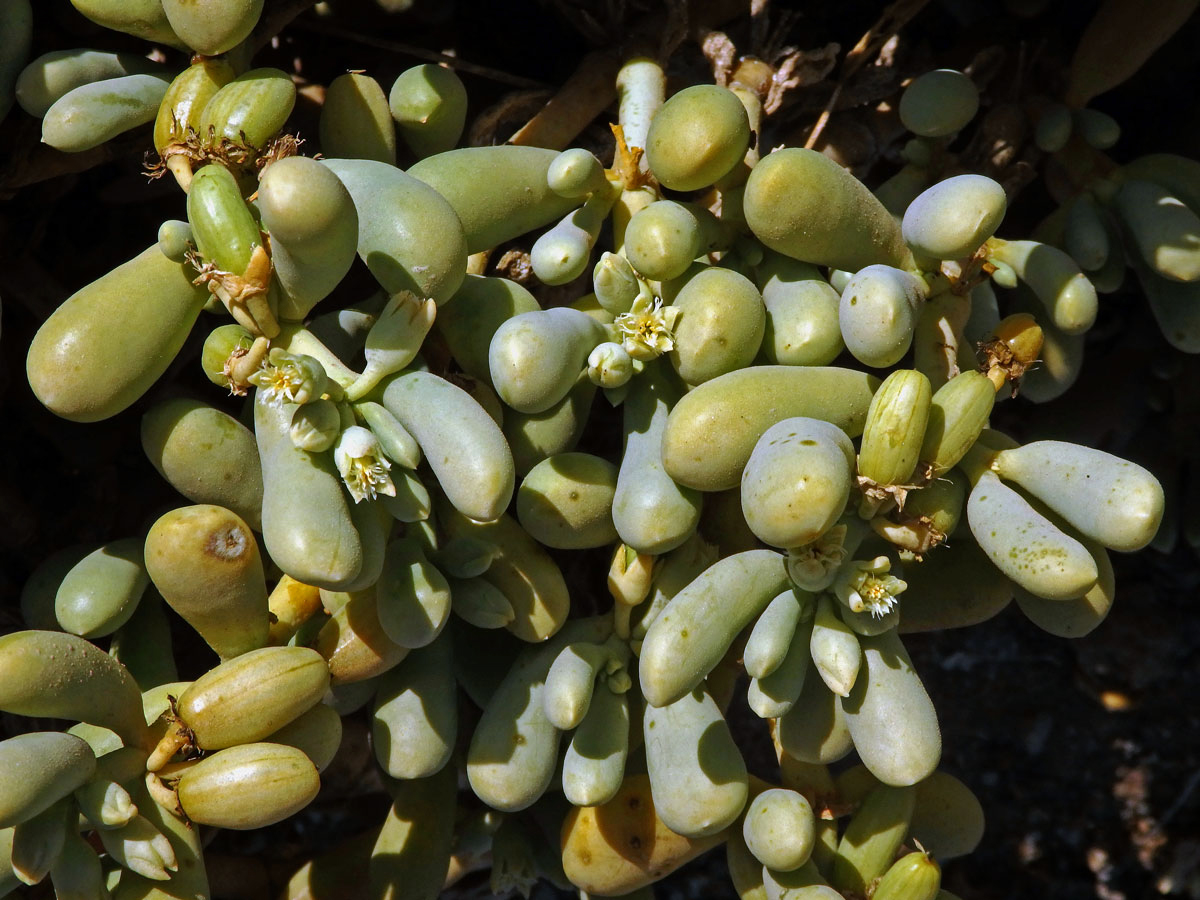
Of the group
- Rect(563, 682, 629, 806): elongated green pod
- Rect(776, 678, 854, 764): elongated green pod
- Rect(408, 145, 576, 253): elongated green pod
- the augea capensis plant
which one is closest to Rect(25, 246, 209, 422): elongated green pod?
the augea capensis plant

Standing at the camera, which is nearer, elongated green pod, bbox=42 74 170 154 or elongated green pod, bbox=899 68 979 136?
elongated green pod, bbox=42 74 170 154

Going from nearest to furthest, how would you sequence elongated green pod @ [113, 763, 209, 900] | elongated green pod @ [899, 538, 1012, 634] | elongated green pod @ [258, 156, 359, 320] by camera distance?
elongated green pod @ [258, 156, 359, 320], elongated green pod @ [113, 763, 209, 900], elongated green pod @ [899, 538, 1012, 634]

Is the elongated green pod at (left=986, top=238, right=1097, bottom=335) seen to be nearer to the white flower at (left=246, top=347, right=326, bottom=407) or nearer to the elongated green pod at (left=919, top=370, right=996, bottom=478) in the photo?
the elongated green pod at (left=919, top=370, right=996, bottom=478)

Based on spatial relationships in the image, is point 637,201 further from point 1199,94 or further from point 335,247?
point 1199,94

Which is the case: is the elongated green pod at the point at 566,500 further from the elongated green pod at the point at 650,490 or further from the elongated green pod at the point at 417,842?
the elongated green pod at the point at 417,842

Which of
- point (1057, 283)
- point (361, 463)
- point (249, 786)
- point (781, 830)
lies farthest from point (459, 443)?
point (1057, 283)
